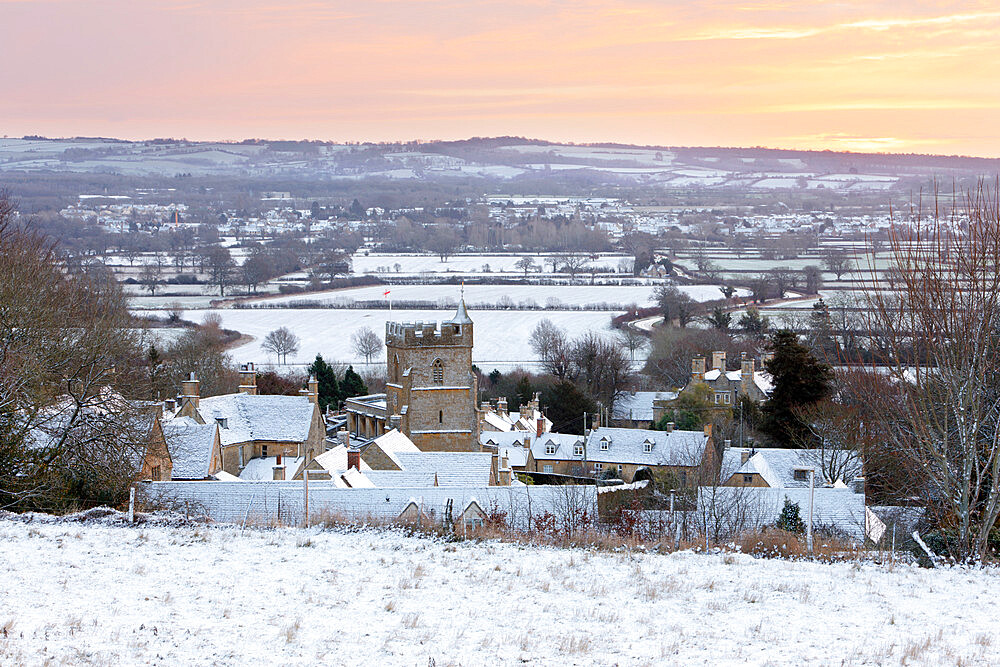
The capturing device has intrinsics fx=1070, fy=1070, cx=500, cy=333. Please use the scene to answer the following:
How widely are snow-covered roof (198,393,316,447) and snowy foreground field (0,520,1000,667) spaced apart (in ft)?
58.9

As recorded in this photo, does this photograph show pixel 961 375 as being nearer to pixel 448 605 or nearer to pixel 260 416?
pixel 448 605

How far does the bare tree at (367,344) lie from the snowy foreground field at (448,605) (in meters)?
60.8

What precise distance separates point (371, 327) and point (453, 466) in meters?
61.3

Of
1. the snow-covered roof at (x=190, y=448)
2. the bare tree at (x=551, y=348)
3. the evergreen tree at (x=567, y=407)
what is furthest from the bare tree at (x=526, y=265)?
the snow-covered roof at (x=190, y=448)

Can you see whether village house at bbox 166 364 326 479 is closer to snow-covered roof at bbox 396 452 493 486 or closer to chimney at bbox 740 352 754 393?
snow-covered roof at bbox 396 452 493 486

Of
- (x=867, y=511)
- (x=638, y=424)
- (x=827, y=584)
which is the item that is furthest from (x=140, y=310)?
(x=827, y=584)

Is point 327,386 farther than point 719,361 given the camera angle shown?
→ No

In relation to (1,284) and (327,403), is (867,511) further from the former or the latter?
(327,403)

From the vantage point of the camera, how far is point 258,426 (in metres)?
36.3

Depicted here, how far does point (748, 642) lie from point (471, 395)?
28.0 meters

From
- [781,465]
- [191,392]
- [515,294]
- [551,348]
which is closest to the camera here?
[781,465]

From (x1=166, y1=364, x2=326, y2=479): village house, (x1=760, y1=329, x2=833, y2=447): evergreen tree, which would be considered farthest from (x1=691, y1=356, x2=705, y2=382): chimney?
(x1=166, y1=364, x2=326, y2=479): village house

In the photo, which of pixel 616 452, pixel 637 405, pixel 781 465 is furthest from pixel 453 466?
pixel 637 405

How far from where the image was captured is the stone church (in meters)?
39.2
